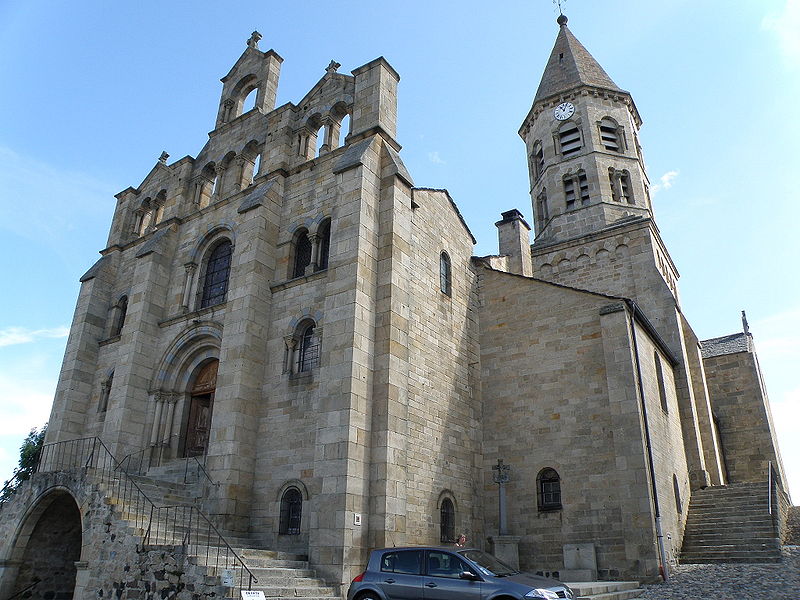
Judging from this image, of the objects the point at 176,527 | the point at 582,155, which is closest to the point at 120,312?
the point at 176,527

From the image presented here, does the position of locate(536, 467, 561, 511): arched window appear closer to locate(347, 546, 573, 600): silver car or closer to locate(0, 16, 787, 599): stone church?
locate(0, 16, 787, 599): stone church

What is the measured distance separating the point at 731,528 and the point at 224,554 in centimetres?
1350

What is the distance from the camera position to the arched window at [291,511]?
13883mm

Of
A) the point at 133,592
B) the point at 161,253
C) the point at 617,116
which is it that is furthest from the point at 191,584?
the point at 617,116

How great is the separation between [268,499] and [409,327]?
217 inches

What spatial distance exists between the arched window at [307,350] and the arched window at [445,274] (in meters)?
4.37

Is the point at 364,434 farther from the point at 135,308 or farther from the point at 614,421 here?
the point at 135,308

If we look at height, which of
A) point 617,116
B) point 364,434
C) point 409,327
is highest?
point 617,116

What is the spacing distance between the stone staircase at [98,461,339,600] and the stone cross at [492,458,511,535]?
19.1 ft

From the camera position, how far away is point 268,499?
14.5m

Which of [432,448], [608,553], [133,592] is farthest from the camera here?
[432,448]

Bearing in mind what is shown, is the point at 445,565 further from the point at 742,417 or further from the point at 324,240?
the point at 742,417

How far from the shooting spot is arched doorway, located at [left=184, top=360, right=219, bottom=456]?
18125mm

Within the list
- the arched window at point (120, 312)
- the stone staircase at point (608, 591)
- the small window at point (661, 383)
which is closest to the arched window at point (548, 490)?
the stone staircase at point (608, 591)
